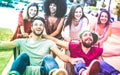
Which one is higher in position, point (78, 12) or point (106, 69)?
point (78, 12)

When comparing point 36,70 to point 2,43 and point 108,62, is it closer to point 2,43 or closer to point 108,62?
point 2,43

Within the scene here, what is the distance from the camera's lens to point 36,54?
132 inches

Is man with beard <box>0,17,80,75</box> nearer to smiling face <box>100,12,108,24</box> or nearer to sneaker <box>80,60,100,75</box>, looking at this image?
sneaker <box>80,60,100,75</box>

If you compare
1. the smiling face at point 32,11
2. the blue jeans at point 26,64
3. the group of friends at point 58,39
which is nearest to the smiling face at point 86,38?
the group of friends at point 58,39

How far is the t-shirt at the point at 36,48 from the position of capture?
3.34 meters

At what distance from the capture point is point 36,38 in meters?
3.35

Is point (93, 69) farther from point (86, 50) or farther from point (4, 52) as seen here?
point (4, 52)

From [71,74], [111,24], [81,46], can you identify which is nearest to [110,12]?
[111,24]

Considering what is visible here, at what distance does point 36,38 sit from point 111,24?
1.82ft

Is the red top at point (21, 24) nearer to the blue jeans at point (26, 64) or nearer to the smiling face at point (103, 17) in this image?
the blue jeans at point (26, 64)

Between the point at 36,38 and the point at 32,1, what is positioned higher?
the point at 32,1

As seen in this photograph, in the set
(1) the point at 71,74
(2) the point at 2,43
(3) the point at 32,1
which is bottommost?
(1) the point at 71,74

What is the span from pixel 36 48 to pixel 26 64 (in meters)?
0.14

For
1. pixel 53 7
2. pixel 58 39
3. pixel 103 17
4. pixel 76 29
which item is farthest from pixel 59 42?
pixel 103 17
